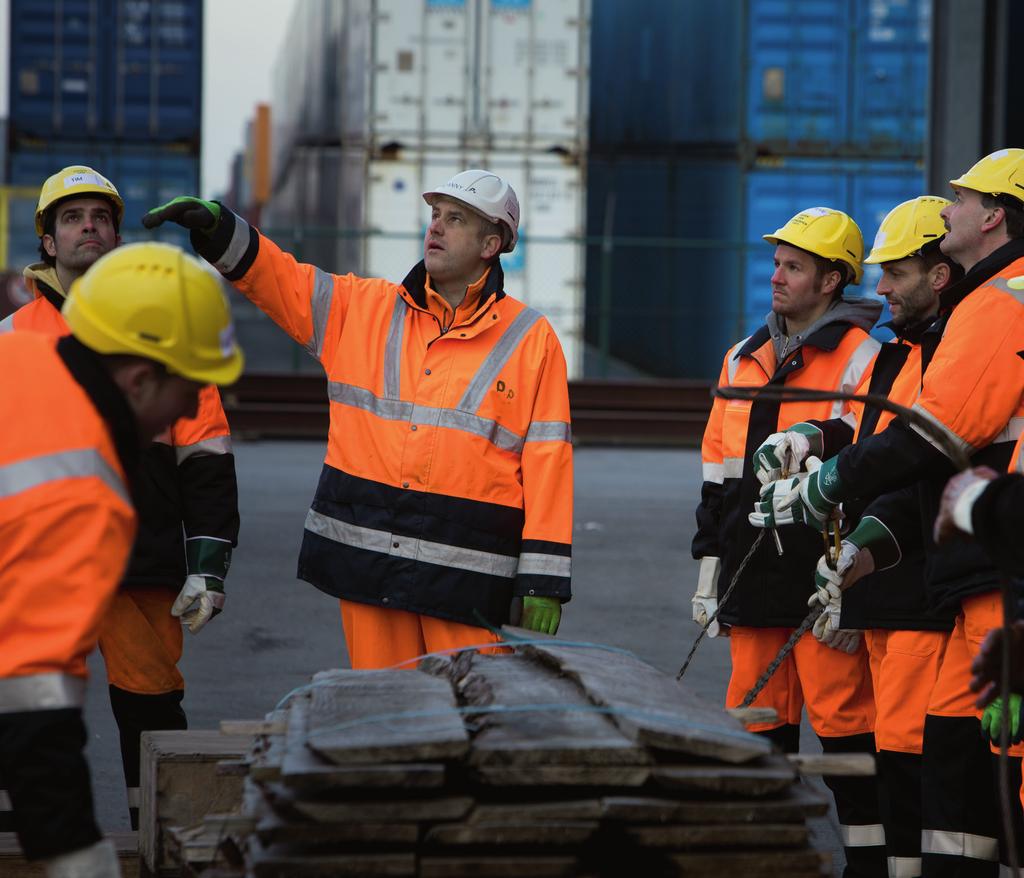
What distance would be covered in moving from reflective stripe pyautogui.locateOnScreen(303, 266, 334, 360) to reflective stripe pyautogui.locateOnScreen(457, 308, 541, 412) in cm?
51

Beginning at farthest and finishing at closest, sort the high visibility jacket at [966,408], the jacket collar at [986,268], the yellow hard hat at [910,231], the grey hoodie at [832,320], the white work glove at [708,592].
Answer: the white work glove at [708,592] → the grey hoodie at [832,320] → the yellow hard hat at [910,231] → the jacket collar at [986,268] → the high visibility jacket at [966,408]

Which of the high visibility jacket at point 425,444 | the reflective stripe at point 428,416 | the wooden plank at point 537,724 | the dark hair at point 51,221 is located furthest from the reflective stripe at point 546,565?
the dark hair at point 51,221

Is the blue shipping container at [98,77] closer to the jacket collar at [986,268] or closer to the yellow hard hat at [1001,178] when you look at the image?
the yellow hard hat at [1001,178]

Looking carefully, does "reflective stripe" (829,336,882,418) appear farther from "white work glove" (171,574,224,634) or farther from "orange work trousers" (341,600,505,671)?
"white work glove" (171,574,224,634)

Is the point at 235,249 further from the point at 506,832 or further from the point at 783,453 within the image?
the point at 506,832

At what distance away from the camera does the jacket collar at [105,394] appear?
101 inches

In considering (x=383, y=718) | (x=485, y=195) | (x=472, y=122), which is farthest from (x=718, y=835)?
(x=472, y=122)

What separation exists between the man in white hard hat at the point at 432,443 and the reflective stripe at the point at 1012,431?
1273 millimetres

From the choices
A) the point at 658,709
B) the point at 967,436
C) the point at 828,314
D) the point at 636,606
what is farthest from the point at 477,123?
the point at 658,709

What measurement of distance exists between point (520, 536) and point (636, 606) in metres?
4.91

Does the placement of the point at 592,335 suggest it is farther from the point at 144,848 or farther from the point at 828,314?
the point at 144,848

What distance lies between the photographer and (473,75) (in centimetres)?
1744

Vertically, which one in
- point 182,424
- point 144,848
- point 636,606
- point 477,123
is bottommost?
point 636,606

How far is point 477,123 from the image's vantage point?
1752 centimetres
